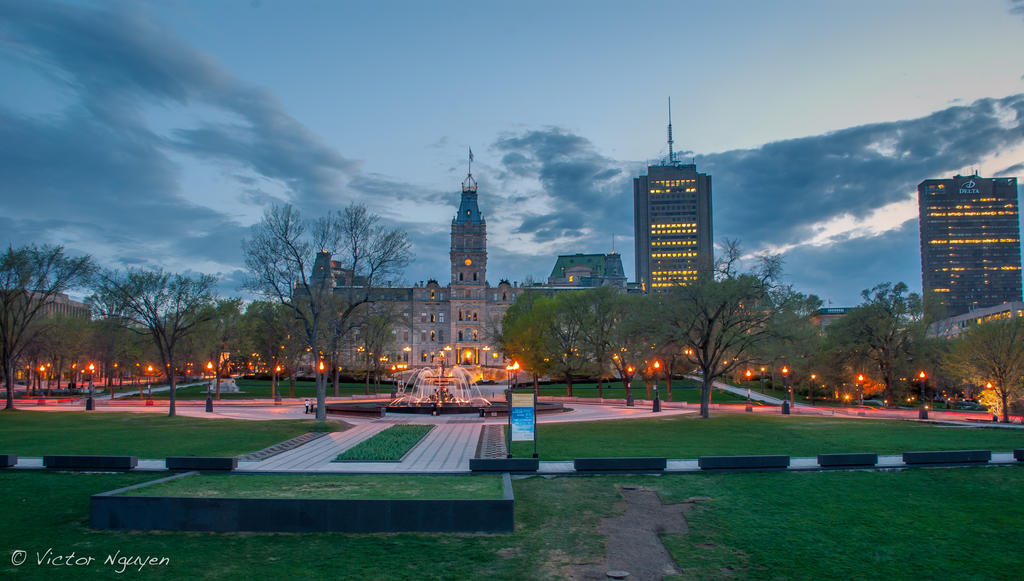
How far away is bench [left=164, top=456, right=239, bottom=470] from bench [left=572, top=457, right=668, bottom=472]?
10.8 m

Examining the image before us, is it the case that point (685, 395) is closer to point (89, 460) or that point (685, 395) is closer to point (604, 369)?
point (604, 369)

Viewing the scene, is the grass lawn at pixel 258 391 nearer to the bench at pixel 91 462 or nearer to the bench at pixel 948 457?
the bench at pixel 91 462

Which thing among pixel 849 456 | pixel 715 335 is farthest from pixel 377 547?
pixel 715 335

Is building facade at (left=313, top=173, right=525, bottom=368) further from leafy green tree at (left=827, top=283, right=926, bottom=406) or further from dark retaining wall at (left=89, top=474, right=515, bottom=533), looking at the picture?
dark retaining wall at (left=89, top=474, right=515, bottom=533)

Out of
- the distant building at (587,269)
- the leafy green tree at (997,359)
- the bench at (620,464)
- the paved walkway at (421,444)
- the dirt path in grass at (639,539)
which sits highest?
the distant building at (587,269)

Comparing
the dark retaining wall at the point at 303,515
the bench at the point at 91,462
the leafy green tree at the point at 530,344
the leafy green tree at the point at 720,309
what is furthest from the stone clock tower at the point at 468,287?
the dark retaining wall at the point at 303,515

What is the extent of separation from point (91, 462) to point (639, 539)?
17.7 m

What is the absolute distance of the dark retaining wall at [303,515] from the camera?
13.0 meters

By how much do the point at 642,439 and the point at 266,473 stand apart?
16.2 meters

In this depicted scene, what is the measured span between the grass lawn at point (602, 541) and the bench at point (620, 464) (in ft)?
6.10

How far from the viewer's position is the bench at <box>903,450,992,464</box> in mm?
20297

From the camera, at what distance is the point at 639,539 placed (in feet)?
41.8

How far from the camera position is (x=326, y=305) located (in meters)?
49.5

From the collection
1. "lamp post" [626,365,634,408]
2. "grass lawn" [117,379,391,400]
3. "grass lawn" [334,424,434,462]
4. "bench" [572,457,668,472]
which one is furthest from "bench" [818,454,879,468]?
"grass lawn" [117,379,391,400]
